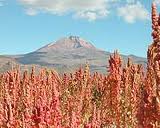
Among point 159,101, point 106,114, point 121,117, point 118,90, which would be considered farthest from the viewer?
point 106,114

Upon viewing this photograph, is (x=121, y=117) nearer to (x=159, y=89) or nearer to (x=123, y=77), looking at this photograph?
(x=123, y=77)

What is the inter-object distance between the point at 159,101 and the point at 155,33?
95 centimetres

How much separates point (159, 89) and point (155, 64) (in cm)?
31

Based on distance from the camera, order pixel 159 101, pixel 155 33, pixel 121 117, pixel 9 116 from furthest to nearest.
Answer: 1. pixel 121 117
2. pixel 9 116
3. pixel 155 33
4. pixel 159 101

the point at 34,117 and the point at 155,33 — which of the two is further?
the point at 34,117

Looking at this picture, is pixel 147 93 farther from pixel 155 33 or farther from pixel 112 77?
pixel 112 77

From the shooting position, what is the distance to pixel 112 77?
1559cm

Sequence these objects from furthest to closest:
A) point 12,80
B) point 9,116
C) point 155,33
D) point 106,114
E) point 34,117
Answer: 1. point 12,80
2. point 106,114
3. point 9,116
4. point 34,117
5. point 155,33

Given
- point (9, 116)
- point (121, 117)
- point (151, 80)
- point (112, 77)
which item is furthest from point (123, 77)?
point (151, 80)

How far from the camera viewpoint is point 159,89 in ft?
17.1

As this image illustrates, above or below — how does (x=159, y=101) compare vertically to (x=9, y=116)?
above

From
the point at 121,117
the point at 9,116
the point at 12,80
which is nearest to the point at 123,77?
the point at 121,117

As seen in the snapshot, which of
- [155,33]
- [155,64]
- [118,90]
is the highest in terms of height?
[155,33]

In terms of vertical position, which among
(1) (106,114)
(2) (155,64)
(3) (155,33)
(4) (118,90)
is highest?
(3) (155,33)
